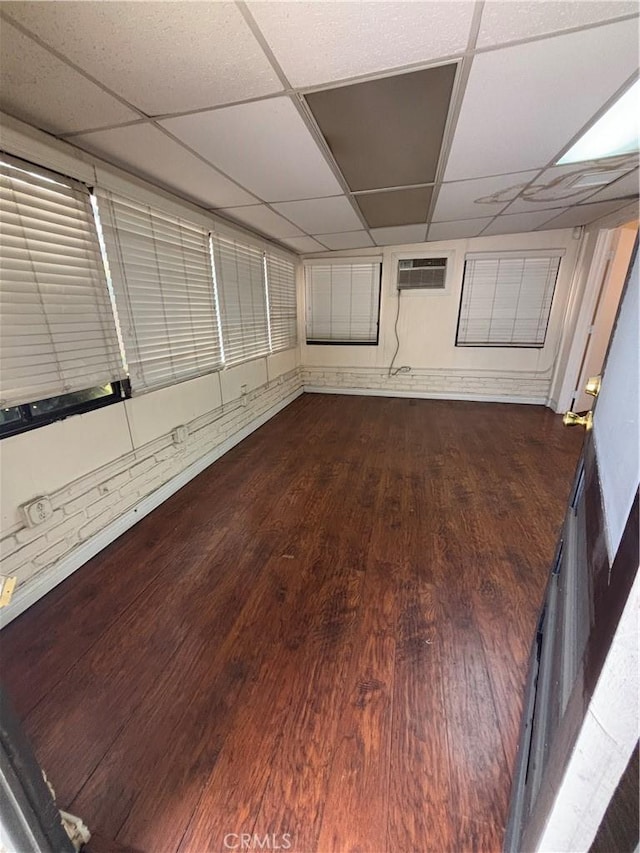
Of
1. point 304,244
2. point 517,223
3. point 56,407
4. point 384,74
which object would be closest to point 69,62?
point 384,74

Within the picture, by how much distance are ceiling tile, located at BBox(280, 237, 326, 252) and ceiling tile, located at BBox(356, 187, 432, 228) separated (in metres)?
0.92

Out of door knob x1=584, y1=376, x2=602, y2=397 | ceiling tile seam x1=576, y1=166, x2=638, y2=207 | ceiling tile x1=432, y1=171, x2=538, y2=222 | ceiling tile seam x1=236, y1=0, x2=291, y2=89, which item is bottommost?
door knob x1=584, y1=376, x2=602, y2=397

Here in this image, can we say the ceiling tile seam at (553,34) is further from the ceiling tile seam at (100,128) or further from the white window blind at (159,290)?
the white window blind at (159,290)

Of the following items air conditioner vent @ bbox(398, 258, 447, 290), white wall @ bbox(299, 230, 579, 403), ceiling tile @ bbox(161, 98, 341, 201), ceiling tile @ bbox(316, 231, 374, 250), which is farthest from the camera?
air conditioner vent @ bbox(398, 258, 447, 290)

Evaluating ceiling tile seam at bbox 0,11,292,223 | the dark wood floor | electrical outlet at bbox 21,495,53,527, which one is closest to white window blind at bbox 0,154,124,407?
electrical outlet at bbox 21,495,53,527

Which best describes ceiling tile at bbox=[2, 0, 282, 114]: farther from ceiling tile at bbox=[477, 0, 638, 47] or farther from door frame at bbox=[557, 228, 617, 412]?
door frame at bbox=[557, 228, 617, 412]

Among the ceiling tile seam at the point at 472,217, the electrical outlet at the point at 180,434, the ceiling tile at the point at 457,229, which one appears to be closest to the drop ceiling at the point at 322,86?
the ceiling tile seam at the point at 472,217

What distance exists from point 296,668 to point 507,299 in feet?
16.9

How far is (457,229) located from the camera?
12.8 ft

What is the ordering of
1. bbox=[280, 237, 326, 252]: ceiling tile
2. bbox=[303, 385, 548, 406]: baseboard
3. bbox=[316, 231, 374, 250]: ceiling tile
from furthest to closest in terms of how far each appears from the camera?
bbox=[303, 385, 548, 406]: baseboard < bbox=[280, 237, 326, 252]: ceiling tile < bbox=[316, 231, 374, 250]: ceiling tile

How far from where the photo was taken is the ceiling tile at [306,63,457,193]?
53.6 inches

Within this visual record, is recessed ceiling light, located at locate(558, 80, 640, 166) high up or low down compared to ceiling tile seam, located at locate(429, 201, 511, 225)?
down

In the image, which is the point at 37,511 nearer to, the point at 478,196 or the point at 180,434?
the point at 180,434

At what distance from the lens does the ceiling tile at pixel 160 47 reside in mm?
979
